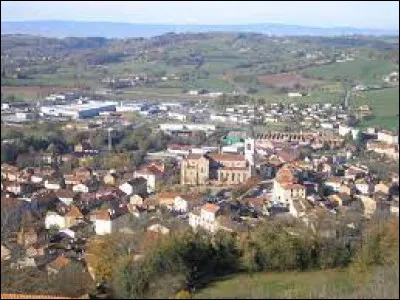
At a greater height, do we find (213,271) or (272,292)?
(272,292)

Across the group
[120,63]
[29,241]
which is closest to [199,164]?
[29,241]

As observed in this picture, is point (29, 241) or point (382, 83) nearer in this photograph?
point (29, 241)

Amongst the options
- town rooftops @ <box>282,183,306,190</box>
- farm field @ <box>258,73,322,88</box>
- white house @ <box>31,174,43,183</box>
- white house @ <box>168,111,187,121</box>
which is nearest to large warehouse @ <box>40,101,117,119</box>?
white house @ <box>168,111,187,121</box>

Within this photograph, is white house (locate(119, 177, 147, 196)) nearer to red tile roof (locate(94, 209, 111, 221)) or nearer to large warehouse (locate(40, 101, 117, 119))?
red tile roof (locate(94, 209, 111, 221))

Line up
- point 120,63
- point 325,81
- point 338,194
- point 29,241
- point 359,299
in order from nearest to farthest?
point 359,299 → point 29,241 → point 338,194 → point 325,81 → point 120,63

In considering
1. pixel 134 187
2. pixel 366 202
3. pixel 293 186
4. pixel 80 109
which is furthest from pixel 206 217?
pixel 80 109

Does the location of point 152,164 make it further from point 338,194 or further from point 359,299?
point 359,299
